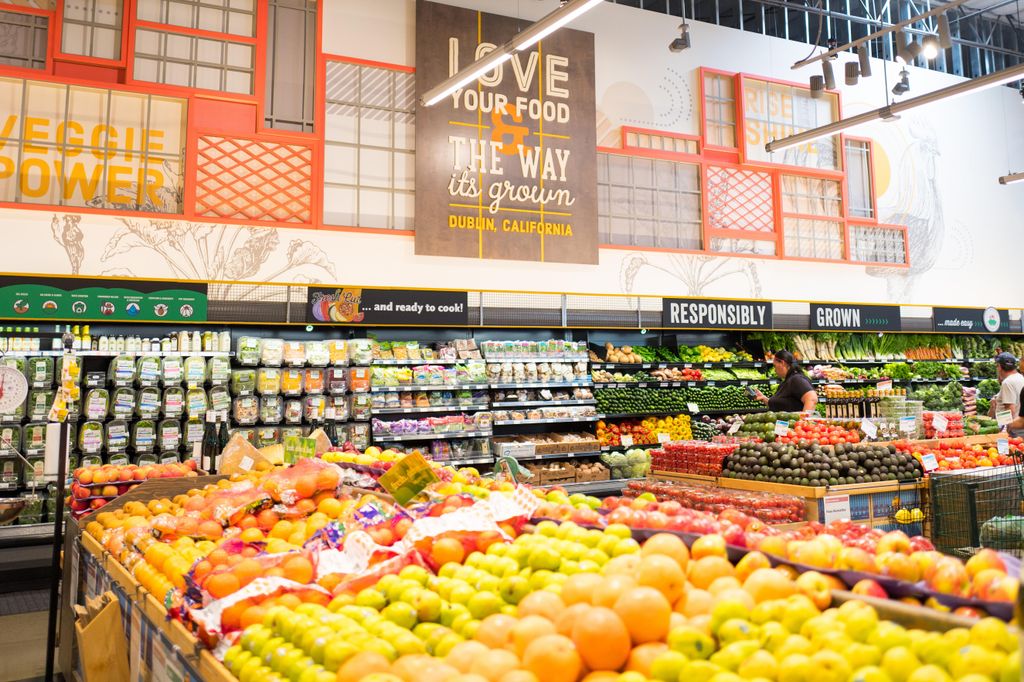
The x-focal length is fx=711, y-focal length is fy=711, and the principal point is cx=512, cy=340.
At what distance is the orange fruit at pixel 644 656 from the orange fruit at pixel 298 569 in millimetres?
1111

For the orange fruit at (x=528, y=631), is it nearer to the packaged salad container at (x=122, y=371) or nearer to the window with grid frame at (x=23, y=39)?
the packaged salad container at (x=122, y=371)

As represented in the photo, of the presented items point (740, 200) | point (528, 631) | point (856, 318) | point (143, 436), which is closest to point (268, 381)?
point (143, 436)

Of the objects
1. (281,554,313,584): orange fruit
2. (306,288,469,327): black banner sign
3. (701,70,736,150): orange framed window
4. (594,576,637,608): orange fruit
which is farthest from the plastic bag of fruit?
(701,70,736,150): orange framed window

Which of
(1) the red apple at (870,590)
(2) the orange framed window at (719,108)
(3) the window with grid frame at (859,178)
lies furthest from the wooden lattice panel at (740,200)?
(1) the red apple at (870,590)

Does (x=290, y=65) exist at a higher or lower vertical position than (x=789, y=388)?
higher

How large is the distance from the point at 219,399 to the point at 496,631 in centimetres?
561

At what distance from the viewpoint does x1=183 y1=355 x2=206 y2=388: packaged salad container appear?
20.8ft

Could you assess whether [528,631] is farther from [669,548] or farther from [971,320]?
[971,320]

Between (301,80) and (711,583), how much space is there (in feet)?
24.2

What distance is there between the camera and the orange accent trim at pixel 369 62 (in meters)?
7.64

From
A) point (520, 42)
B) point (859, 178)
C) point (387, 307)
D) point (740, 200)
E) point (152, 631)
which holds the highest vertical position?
point (859, 178)

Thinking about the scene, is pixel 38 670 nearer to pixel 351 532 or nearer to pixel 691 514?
pixel 351 532

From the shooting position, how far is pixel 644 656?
4.31 feet

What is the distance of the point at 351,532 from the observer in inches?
87.3
